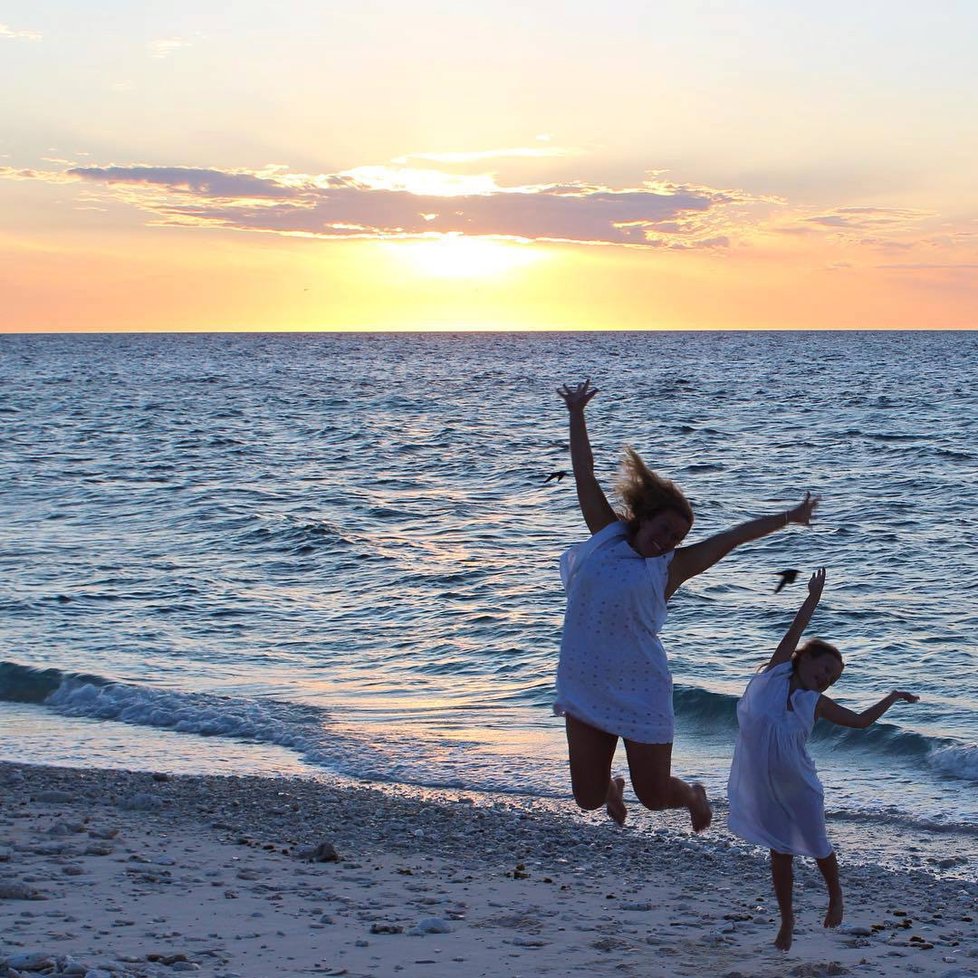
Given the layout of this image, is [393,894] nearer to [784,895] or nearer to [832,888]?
[784,895]

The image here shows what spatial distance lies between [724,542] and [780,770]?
1188mm

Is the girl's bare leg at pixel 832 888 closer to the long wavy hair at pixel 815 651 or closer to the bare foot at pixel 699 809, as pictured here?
the bare foot at pixel 699 809

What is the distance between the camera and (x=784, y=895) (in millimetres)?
5547

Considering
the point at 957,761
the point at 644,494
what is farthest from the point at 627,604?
the point at 957,761

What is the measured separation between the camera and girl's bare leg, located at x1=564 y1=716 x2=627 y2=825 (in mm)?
5262

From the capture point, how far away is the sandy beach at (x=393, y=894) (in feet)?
16.9

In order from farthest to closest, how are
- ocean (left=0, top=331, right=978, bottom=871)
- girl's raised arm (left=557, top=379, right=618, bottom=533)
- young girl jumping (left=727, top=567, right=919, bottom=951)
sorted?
1. ocean (left=0, top=331, right=978, bottom=871)
2. young girl jumping (left=727, top=567, right=919, bottom=951)
3. girl's raised arm (left=557, top=379, right=618, bottom=533)

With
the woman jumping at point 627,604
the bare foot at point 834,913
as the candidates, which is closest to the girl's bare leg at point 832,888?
the bare foot at point 834,913

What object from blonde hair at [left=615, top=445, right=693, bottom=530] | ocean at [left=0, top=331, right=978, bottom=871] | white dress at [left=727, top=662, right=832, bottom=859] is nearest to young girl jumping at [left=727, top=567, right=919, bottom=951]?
white dress at [left=727, top=662, right=832, bottom=859]

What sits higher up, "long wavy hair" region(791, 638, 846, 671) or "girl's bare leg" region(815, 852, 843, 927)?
"long wavy hair" region(791, 638, 846, 671)

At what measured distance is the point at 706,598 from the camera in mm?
15688

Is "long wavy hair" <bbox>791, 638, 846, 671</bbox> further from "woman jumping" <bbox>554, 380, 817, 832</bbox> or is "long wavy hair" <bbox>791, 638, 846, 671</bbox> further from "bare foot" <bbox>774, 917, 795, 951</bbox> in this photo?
"bare foot" <bbox>774, 917, 795, 951</bbox>

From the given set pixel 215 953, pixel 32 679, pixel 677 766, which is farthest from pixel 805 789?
pixel 32 679

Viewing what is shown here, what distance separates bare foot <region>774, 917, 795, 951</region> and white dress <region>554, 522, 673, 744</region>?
1097mm
